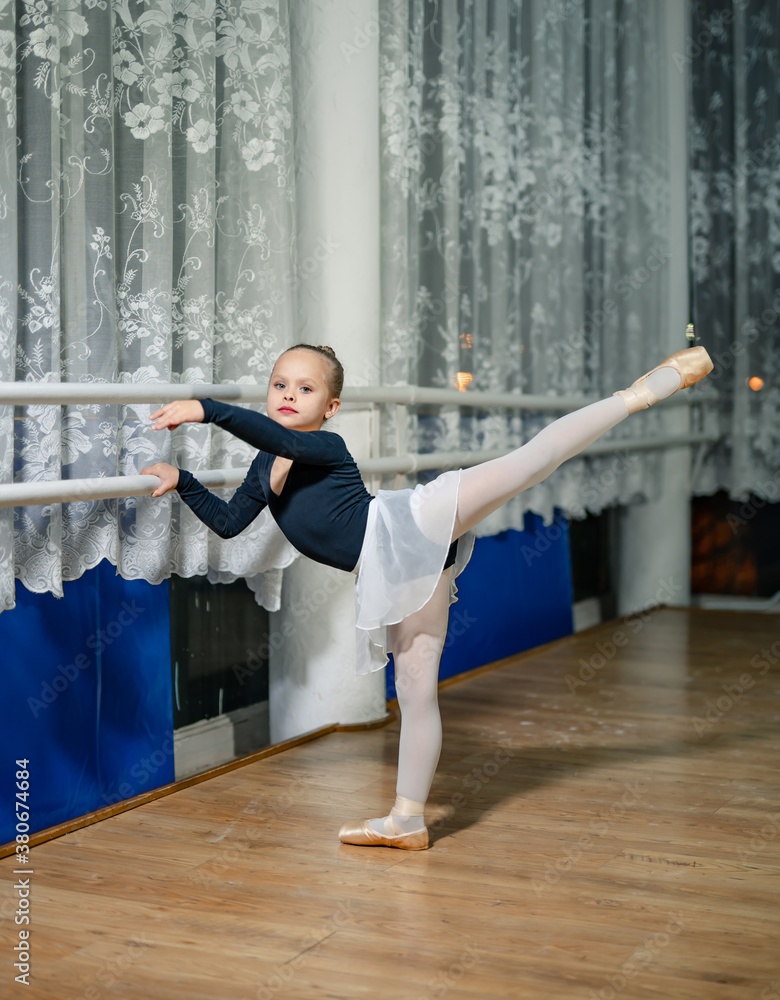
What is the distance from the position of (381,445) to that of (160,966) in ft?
4.46

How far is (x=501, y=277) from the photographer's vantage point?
287 cm

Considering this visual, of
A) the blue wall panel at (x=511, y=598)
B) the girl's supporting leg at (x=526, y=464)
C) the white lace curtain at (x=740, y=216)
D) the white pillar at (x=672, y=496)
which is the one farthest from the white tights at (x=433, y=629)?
the white lace curtain at (x=740, y=216)

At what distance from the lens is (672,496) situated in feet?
12.9

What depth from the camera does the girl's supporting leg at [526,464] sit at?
1.64 meters

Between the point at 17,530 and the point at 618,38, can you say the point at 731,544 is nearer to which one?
the point at 618,38

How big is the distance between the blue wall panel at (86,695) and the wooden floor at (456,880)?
0.11m

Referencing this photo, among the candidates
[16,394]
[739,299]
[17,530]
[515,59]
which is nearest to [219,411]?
[16,394]

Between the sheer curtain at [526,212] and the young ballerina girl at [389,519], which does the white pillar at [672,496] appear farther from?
the young ballerina girl at [389,519]

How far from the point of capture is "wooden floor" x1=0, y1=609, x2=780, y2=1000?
1261 millimetres

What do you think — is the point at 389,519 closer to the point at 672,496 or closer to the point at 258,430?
the point at 258,430

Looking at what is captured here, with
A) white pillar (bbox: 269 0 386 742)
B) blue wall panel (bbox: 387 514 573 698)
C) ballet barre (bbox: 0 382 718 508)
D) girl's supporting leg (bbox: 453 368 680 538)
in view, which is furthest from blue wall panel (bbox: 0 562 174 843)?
blue wall panel (bbox: 387 514 573 698)

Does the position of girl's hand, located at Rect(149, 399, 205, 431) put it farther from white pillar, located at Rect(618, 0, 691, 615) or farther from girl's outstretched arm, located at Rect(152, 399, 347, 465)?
white pillar, located at Rect(618, 0, 691, 615)

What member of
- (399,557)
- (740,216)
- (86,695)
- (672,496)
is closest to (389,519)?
(399,557)

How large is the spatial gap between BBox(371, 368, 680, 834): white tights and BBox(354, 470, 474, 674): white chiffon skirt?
4 cm
